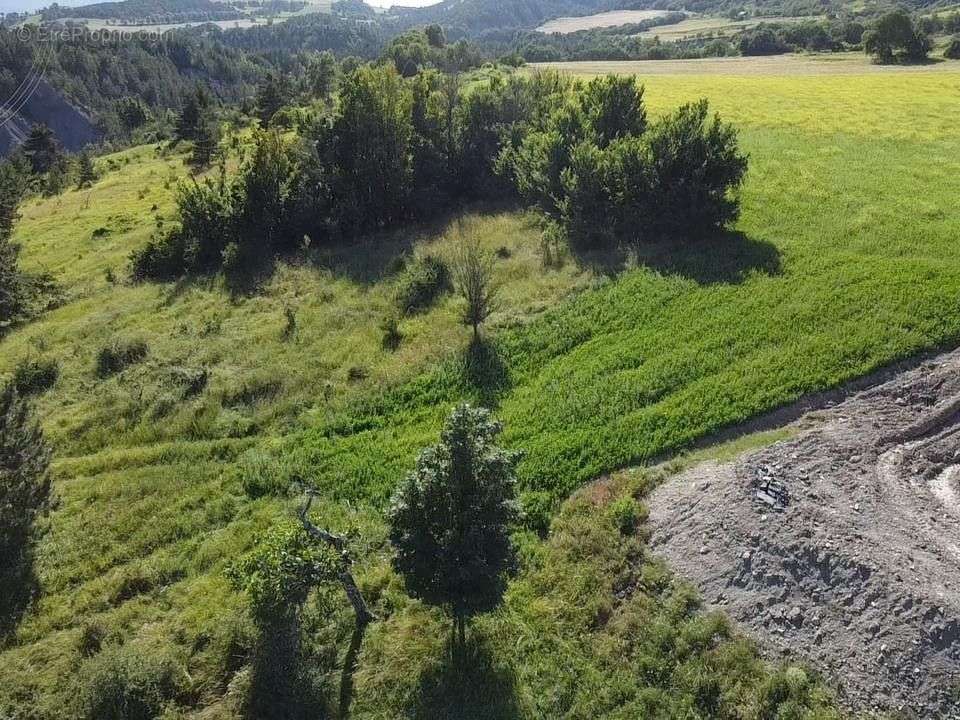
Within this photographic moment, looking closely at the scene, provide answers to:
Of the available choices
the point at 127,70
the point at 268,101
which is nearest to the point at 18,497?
the point at 268,101

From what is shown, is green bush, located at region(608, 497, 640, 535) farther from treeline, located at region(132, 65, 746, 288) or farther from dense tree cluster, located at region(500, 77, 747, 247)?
treeline, located at region(132, 65, 746, 288)

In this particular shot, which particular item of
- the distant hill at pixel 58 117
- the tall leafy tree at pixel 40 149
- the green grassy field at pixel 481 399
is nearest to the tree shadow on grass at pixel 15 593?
the green grassy field at pixel 481 399

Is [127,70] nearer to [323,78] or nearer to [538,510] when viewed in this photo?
[323,78]

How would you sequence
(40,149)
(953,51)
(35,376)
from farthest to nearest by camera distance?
1. (40,149)
2. (953,51)
3. (35,376)

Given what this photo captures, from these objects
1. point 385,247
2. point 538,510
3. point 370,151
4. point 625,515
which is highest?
point 370,151

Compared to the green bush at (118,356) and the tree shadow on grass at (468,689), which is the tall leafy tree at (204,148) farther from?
the tree shadow on grass at (468,689)

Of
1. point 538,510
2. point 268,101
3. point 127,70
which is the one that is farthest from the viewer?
point 127,70
